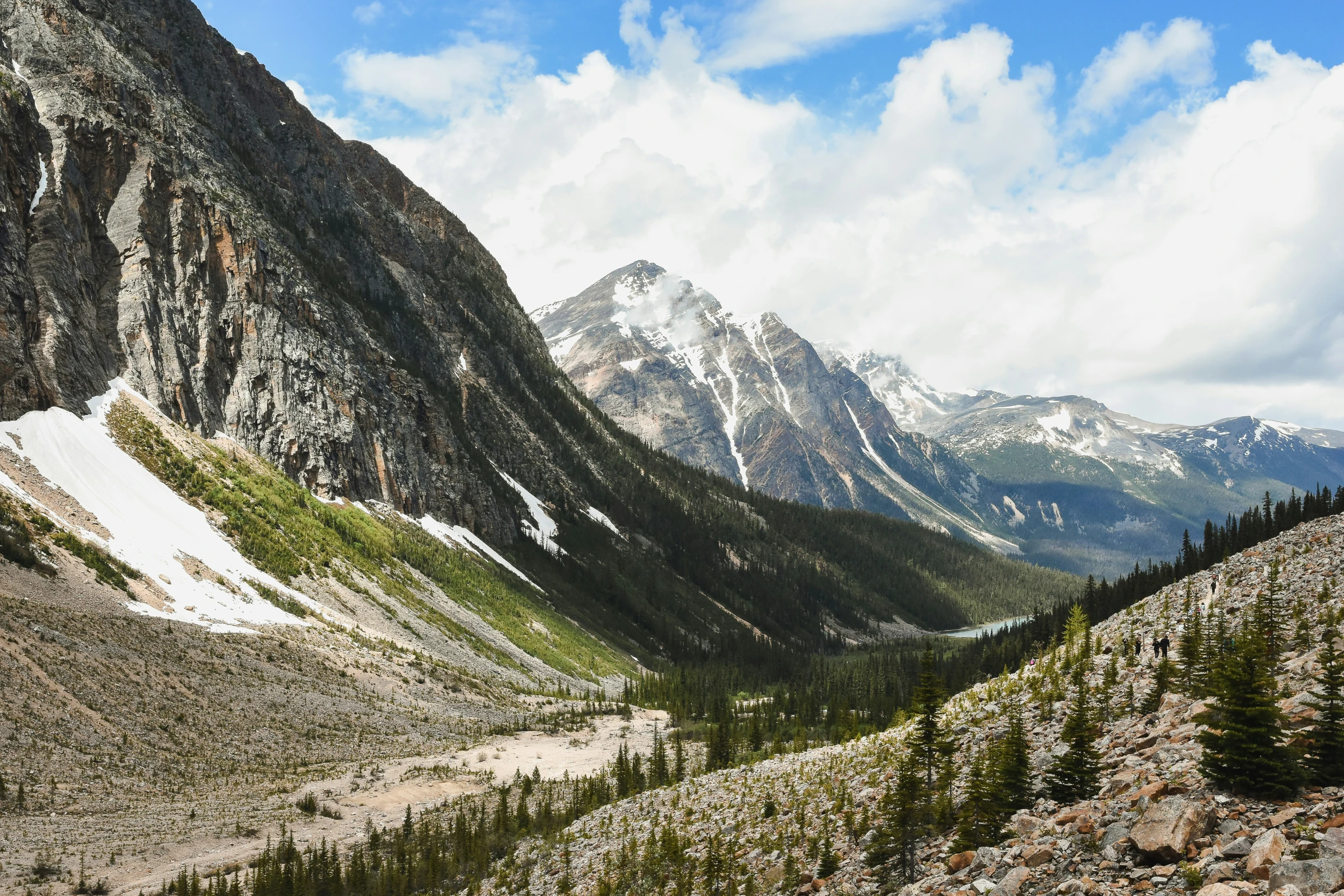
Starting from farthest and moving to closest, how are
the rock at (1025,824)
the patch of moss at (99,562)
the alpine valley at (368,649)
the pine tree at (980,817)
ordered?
the patch of moss at (99,562), the alpine valley at (368,649), the pine tree at (980,817), the rock at (1025,824)

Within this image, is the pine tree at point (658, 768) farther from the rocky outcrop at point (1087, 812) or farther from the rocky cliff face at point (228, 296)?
the rocky cliff face at point (228, 296)

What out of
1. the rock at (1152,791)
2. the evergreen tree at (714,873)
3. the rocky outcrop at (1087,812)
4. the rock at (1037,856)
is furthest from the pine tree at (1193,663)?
the evergreen tree at (714,873)

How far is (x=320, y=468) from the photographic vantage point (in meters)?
120

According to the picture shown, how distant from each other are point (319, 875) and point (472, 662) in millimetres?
63221

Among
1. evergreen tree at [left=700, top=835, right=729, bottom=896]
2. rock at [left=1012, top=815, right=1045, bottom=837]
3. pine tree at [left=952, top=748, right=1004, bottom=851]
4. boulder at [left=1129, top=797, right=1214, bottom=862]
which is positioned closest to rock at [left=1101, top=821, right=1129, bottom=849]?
boulder at [left=1129, top=797, right=1214, bottom=862]

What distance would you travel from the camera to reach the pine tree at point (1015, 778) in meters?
17.3

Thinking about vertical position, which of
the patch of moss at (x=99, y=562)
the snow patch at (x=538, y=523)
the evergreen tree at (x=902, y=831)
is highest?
the snow patch at (x=538, y=523)

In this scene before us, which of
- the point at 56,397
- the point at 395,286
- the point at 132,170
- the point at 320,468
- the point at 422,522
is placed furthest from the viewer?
the point at 395,286

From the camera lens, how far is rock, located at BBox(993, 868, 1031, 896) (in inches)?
535

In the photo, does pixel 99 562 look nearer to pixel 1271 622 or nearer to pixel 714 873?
pixel 714 873

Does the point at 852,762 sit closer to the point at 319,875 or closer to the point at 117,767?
the point at 319,875

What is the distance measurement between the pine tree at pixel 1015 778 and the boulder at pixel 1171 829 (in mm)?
4109

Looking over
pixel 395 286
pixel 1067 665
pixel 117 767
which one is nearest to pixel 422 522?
pixel 395 286

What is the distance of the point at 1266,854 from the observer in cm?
1143
